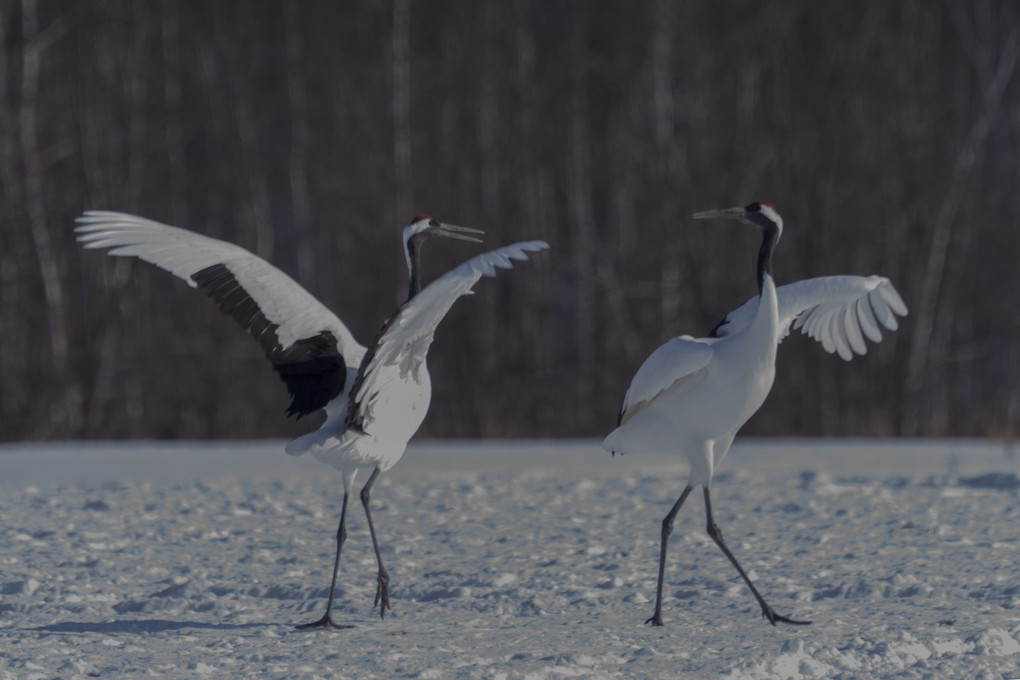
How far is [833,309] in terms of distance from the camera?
5.91m

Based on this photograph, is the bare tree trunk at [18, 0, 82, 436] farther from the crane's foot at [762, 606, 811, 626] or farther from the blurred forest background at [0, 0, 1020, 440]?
the crane's foot at [762, 606, 811, 626]

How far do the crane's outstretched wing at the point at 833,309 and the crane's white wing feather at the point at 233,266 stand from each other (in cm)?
180

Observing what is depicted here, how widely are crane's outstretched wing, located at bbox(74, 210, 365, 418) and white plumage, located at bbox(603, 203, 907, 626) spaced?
1.32m

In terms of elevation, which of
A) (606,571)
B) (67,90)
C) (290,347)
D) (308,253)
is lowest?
(606,571)

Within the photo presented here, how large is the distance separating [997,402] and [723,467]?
374 inches

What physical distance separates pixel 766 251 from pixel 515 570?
189 centimetres

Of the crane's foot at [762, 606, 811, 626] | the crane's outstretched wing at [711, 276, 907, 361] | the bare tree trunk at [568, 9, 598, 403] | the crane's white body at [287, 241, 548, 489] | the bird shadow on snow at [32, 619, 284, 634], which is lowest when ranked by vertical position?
the bird shadow on snow at [32, 619, 284, 634]

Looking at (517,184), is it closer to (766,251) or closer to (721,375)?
(766,251)

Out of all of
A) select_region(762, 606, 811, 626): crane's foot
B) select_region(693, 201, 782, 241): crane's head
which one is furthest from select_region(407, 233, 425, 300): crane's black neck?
select_region(762, 606, 811, 626): crane's foot

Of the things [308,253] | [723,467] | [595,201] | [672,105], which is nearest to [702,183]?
[672,105]

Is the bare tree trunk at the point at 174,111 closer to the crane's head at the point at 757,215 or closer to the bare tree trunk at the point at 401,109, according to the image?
the bare tree trunk at the point at 401,109

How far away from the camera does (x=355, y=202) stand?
1681 cm

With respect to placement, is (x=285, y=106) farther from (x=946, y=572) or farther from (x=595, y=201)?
(x=946, y=572)

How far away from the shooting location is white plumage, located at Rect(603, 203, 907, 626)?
16.5 feet
